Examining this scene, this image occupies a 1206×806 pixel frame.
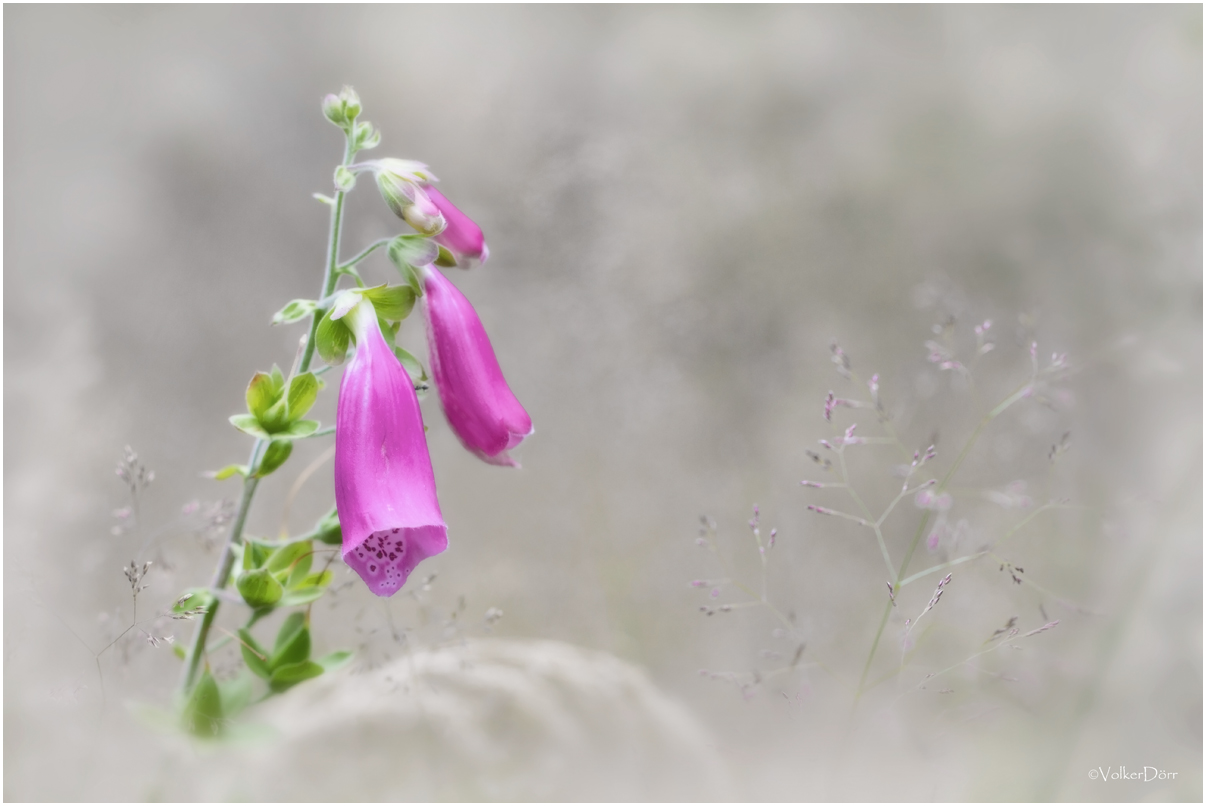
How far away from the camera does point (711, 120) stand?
114 centimetres

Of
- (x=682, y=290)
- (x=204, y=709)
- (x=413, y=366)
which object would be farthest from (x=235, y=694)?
(x=682, y=290)

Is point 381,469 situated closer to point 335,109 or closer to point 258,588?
point 258,588

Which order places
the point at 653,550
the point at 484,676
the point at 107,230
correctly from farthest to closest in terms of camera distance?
1. the point at 653,550
2. the point at 107,230
3. the point at 484,676

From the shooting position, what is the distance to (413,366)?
43 centimetres

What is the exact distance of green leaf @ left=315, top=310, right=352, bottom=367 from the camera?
15.2 inches

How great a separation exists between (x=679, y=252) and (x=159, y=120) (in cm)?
71

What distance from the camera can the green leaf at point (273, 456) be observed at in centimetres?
40

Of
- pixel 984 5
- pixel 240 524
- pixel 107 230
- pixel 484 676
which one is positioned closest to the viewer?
pixel 240 524

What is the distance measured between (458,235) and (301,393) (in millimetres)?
119

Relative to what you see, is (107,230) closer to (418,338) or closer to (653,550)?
(418,338)

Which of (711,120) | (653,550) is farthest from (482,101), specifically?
(653,550)

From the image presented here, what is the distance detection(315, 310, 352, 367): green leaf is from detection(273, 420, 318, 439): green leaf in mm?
34

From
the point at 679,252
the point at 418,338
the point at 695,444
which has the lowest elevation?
the point at 695,444

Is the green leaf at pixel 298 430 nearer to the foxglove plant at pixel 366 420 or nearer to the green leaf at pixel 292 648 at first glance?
the foxglove plant at pixel 366 420
